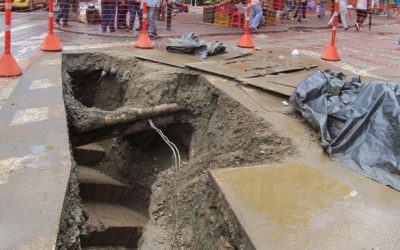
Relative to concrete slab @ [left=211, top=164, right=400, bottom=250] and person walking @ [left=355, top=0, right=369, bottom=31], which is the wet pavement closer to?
concrete slab @ [left=211, top=164, right=400, bottom=250]

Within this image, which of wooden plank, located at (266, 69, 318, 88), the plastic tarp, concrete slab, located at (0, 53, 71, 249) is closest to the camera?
concrete slab, located at (0, 53, 71, 249)

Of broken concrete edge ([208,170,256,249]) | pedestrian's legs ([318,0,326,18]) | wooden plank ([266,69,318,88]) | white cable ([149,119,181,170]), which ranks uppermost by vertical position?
pedestrian's legs ([318,0,326,18])

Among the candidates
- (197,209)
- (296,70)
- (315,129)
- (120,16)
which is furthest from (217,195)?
(120,16)

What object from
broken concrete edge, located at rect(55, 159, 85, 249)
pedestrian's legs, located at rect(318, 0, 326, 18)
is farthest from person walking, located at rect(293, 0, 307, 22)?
broken concrete edge, located at rect(55, 159, 85, 249)

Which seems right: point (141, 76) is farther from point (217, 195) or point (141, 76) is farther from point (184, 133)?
point (217, 195)

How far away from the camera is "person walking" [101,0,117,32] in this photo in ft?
41.7

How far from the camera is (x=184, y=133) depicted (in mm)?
7934

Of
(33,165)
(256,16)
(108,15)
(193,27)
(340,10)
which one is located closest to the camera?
(33,165)

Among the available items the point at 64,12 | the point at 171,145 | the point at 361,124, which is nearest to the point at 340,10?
the point at 64,12

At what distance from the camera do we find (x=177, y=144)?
807 cm

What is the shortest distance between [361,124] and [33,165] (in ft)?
10.6

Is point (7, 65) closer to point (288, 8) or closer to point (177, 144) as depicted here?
point (177, 144)

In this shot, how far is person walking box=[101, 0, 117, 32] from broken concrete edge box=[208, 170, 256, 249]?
948 cm

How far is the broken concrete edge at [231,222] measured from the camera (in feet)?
11.2
